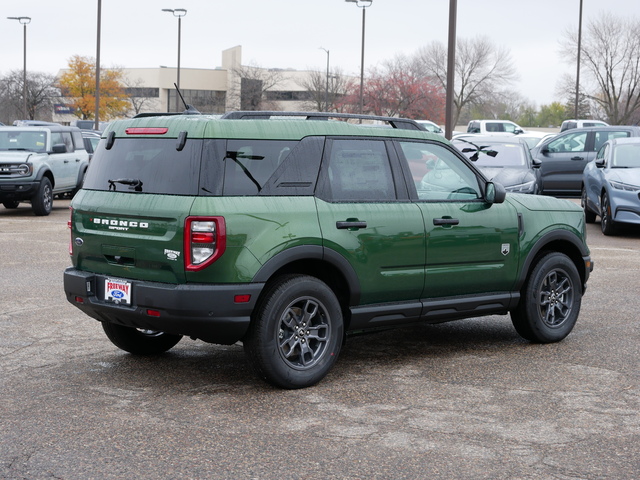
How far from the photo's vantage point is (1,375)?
6.43 m

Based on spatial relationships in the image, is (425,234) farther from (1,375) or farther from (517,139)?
(517,139)

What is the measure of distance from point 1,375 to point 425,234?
119 inches

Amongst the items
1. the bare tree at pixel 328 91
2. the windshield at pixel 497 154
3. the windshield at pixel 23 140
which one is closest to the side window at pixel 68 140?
the windshield at pixel 23 140

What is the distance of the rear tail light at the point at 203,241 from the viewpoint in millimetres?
→ 5707

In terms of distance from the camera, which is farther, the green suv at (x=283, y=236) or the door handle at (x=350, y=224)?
the door handle at (x=350, y=224)

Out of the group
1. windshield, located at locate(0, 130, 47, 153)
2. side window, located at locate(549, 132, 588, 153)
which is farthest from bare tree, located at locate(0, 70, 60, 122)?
side window, located at locate(549, 132, 588, 153)

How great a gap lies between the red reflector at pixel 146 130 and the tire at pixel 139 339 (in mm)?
1441

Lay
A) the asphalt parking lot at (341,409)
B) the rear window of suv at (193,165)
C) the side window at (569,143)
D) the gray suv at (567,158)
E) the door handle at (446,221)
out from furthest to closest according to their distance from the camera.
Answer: the side window at (569,143) → the gray suv at (567,158) → the door handle at (446,221) → the rear window of suv at (193,165) → the asphalt parking lot at (341,409)

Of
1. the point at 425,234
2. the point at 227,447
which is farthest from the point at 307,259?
the point at 227,447

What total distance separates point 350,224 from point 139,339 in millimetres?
1856

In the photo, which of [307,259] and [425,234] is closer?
[307,259]

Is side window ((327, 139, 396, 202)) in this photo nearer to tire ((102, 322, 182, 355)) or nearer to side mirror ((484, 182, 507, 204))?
side mirror ((484, 182, 507, 204))

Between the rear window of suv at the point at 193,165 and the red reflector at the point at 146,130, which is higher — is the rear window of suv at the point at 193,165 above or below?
below

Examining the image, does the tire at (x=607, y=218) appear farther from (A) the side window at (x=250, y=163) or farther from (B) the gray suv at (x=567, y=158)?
(A) the side window at (x=250, y=163)
